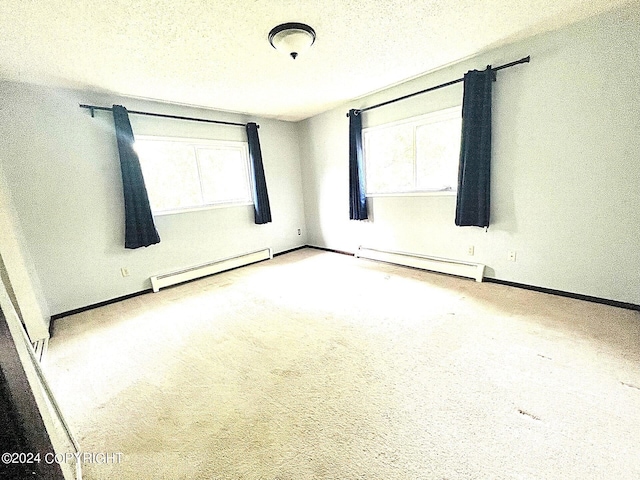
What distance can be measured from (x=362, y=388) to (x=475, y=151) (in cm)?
255

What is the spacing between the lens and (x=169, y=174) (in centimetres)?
362

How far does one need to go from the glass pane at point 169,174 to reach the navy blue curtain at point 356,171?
7.43 feet

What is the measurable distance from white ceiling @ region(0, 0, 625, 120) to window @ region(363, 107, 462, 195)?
0.60 m

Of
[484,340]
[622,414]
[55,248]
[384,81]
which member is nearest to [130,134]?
[55,248]

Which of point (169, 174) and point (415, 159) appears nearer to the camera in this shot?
point (415, 159)

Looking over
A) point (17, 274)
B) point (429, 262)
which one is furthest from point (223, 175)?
point (429, 262)

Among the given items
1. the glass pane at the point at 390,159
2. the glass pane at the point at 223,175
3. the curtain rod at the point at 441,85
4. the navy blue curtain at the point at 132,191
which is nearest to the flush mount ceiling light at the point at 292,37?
the curtain rod at the point at 441,85

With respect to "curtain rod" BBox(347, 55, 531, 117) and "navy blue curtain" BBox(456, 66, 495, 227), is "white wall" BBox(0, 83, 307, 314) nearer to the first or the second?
"curtain rod" BBox(347, 55, 531, 117)

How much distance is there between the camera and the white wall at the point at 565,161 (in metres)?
2.10

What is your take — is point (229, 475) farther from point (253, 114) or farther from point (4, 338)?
point (253, 114)

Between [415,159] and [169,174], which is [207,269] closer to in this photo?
[169,174]

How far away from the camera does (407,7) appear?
6.01 feet

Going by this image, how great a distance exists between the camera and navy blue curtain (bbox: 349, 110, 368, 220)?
12.5 ft

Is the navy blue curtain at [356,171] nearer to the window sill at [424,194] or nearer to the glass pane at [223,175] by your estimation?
the window sill at [424,194]
